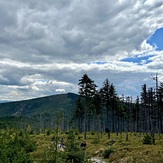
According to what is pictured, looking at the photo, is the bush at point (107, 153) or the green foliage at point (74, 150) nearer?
the green foliage at point (74, 150)

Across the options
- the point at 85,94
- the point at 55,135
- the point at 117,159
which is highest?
the point at 85,94

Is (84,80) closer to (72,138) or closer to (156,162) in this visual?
(156,162)

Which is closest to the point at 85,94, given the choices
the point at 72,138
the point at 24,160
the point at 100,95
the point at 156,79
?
the point at 100,95

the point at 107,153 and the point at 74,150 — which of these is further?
the point at 107,153

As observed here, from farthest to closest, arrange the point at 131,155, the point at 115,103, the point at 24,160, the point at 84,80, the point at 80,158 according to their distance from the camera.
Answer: the point at 115,103 → the point at 84,80 → the point at 131,155 → the point at 80,158 → the point at 24,160

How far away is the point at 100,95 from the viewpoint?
5897cm

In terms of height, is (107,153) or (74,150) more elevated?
(74,150)

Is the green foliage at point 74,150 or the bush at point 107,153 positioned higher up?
the green foliage at point 74,150

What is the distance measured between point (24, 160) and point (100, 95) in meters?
46.3

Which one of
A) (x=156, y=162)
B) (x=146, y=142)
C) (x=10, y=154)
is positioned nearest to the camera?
(x=10, y=154)

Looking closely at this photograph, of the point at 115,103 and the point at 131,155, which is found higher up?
the point at 115,103

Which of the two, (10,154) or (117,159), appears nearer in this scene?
(10,154)

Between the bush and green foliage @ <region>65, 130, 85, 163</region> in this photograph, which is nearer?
green foliage @ <region>65, 130, 85, 163</region>

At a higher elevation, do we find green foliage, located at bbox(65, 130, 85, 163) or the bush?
green foliage, located at bbox(65, 130, 85, 163)
